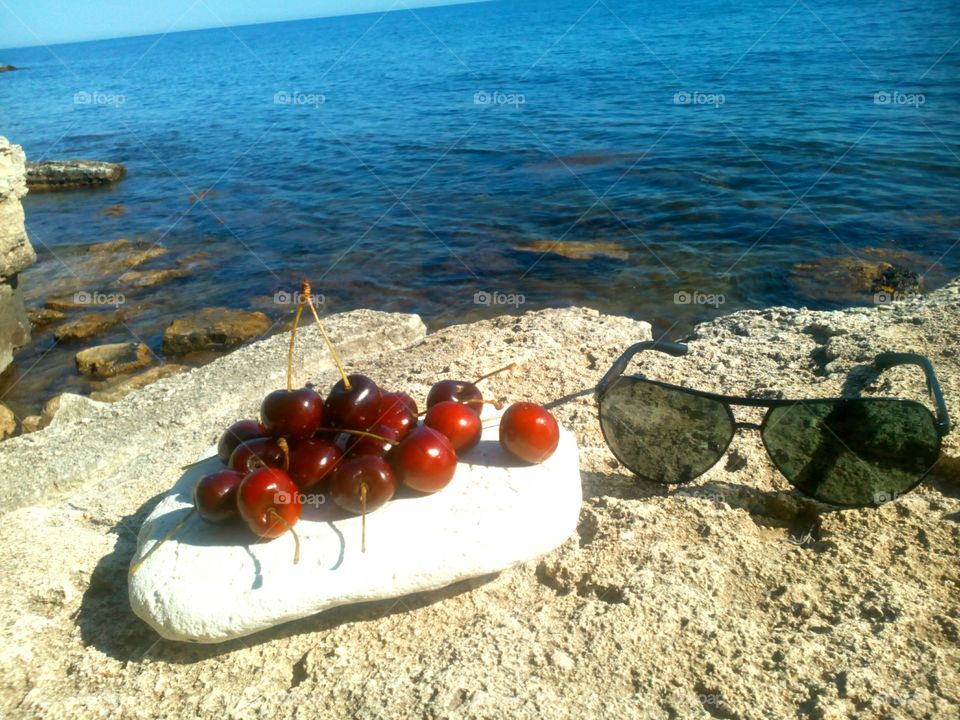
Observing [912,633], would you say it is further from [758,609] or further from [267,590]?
[267,590]

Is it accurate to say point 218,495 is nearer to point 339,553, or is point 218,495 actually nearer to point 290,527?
Result: point 290,527

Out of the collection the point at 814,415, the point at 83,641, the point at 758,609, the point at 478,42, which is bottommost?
the point at 83,641

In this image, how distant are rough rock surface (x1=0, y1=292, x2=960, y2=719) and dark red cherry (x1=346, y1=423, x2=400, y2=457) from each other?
575mm

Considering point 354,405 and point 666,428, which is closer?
point 354,405

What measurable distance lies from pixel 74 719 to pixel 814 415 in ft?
9.57

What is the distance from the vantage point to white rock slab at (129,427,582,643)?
2.30m

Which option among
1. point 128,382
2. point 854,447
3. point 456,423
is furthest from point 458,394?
point 128,382

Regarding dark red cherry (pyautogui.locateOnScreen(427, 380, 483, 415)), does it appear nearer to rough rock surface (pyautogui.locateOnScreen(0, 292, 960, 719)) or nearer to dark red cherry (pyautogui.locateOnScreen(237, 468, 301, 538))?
rough rock surface (pyautogui.locateOnScreen(0, 292, 960, 719))

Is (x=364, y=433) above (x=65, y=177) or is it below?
above

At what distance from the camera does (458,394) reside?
2.96 meters

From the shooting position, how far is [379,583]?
7.74ft

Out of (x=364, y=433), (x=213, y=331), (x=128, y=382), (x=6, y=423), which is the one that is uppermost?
(x=364, y=433)

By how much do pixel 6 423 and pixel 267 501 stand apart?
6.41 meters

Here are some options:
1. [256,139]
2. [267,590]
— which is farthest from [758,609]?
[256,139]
